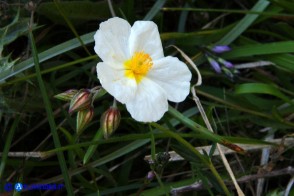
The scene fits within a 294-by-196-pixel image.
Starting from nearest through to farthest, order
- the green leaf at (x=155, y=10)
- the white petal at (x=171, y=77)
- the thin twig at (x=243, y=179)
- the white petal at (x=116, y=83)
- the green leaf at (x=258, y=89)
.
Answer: the white petal at (x=116, y=83)
the white petal at (x=171, y=77)
the thin twig at (x=243, y=179)
the green leaf at (x=258, y=89)
the green leaf at (x=155, y=10)

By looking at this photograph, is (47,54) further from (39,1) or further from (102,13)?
(102,13)

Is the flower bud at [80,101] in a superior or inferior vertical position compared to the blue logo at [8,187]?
superior

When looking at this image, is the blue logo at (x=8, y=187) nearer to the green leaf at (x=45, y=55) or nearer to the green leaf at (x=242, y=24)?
the green leaf at (x=45, y=55)

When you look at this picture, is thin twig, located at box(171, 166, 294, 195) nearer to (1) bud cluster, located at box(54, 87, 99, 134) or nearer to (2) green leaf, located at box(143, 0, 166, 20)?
(1) bud cluster, located at box(54, 87, 99, 134)

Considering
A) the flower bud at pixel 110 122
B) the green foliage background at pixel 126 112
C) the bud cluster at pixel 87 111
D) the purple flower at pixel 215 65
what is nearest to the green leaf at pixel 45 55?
the green foliage background at pixel 126 112

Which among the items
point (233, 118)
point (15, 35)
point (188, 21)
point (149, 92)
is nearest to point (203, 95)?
point (233, 118)

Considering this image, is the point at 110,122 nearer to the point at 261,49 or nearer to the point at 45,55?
the point at 45,55

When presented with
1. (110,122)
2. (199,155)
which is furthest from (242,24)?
(110,122)

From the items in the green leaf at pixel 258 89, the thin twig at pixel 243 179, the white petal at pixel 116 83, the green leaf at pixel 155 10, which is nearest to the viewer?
the white petal at pixel 116 83
